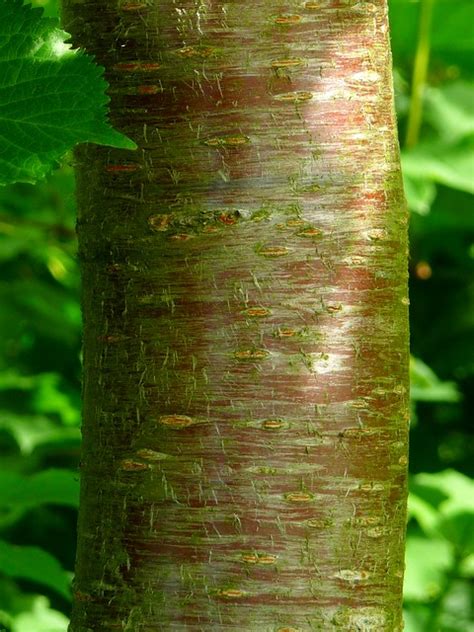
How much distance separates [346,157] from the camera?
890 mm

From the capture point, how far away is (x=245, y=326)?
2.84 ft

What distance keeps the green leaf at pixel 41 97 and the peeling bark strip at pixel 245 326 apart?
72mm

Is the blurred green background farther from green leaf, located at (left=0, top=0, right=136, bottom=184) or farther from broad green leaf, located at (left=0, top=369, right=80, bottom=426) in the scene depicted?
green leaf, located at (left=0, top=0, right=136, bottom=184)

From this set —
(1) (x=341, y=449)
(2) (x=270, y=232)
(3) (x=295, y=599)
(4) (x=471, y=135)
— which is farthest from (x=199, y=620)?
(4) (x=471, y=135)

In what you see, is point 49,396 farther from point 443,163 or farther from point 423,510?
point 443,163

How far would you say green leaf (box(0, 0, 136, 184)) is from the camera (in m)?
0.82

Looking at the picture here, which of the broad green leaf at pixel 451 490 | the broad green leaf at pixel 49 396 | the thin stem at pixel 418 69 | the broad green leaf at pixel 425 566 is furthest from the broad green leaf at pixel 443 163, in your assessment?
the broad green leaf at pixel 49 396

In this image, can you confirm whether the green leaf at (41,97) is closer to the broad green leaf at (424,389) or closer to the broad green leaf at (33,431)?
the broad green leaf at (33,431)

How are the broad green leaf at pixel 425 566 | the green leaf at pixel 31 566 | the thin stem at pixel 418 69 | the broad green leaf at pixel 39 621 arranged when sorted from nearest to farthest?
the green leaf at pixel 31 566, the broad green leaf at pixel 39 621, the broad green leaf at pixel 425 566, the thin stem at pixel 418 69

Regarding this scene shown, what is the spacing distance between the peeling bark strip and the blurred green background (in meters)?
0.96

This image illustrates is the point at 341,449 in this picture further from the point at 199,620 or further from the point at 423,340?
the point at 423,340

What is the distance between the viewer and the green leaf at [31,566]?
67.6 inches

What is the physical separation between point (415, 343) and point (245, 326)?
8.27ft

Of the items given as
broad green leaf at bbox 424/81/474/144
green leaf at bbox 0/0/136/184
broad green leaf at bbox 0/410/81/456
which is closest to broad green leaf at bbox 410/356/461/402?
broad green leaf at bbox 424/81/474/144
